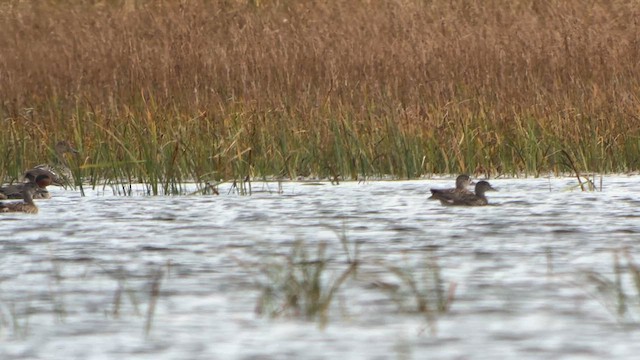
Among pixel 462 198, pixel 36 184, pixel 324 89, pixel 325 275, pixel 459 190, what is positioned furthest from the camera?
pixel 324 89

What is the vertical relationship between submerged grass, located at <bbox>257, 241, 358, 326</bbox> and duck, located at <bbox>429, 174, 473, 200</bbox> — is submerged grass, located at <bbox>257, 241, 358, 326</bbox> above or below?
below

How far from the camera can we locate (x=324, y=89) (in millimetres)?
12531

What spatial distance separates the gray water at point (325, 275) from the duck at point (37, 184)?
0.43 meters

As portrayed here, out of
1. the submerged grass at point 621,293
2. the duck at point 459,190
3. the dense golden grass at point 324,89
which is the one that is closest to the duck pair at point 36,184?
the dense golden grass at point 324,89

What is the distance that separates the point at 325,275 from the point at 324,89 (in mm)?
6902

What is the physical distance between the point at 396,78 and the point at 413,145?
2.13 m

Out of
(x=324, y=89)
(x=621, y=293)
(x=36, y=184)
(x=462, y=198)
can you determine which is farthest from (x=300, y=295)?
(x=324, y=89)

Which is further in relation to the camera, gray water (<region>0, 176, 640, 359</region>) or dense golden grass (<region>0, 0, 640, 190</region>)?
dense golden grass (<region>0, 0, 640, 190</region>)

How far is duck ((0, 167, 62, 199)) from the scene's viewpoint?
30.9ft

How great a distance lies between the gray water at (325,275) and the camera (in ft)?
14.6

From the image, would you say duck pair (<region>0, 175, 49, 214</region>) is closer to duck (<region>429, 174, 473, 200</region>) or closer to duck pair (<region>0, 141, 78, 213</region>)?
duck pair (<region>0, 141, 78, 213</region>)

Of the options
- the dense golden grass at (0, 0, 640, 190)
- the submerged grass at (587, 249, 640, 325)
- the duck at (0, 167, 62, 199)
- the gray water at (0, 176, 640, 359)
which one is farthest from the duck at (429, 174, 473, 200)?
the submerged grass at (587, 249, 640, 325)

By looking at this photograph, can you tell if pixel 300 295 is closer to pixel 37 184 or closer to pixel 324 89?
pixel 37 184

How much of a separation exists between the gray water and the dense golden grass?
1.33 meters
